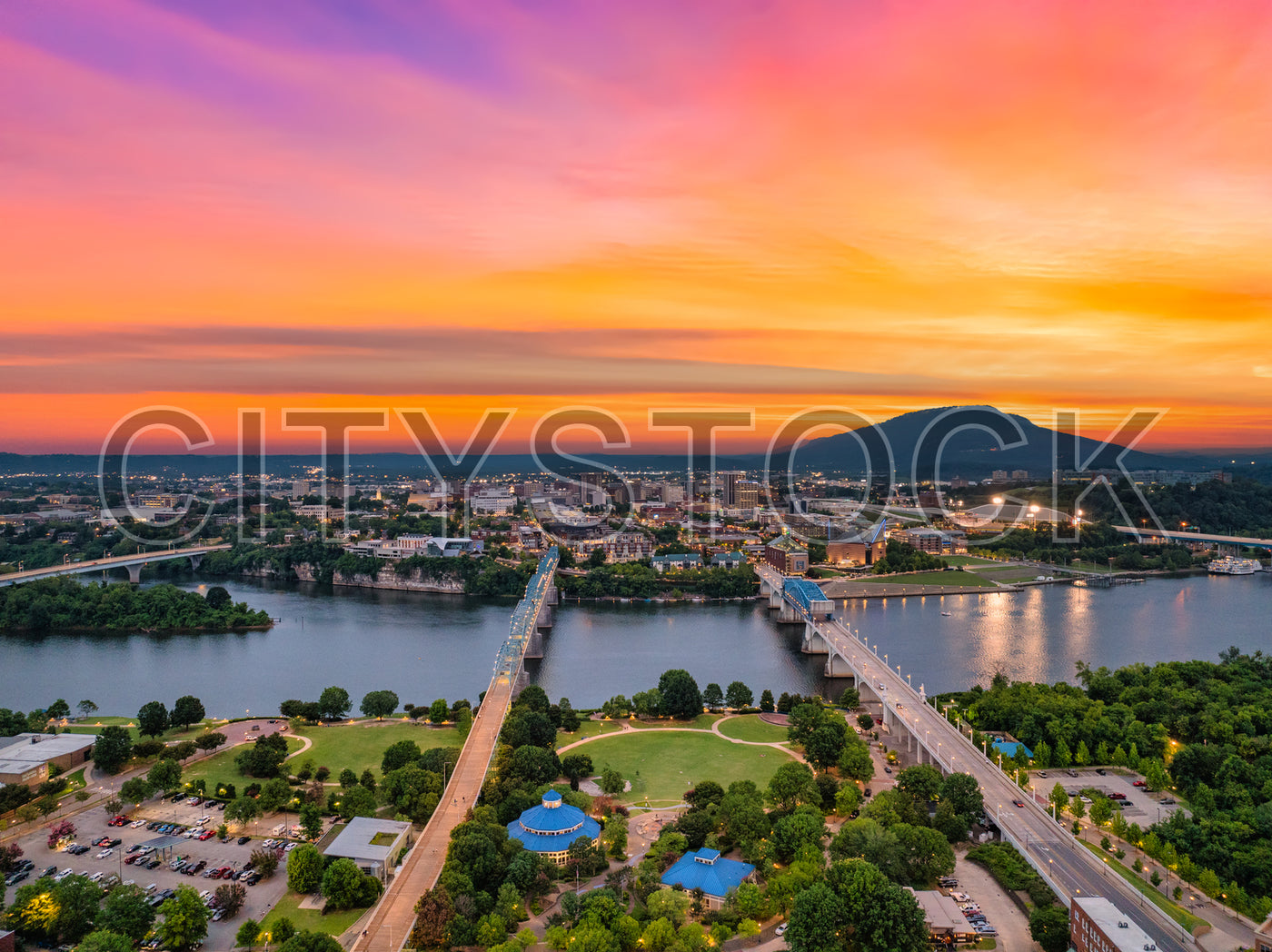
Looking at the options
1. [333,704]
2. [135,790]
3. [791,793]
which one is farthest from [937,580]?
[135,790]

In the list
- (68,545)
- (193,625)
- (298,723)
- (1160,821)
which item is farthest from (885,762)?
(68,545)

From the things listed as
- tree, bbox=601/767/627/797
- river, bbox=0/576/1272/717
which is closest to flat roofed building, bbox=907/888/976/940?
tree, bbox=601/767/627/797


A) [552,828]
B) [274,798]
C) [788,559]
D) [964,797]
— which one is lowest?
[274,798]

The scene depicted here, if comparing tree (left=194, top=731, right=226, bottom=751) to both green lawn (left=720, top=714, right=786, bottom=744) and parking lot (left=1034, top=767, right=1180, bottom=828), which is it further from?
parking lot (left=1034, top=767, right=1180, bottom=828)

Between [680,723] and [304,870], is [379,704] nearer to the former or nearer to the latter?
[680,723]

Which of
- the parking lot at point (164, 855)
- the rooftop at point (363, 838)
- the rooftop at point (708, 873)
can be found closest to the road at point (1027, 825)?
the rooftop at point (708, 873)

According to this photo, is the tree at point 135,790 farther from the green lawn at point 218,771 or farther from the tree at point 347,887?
the tree at point 347,887
